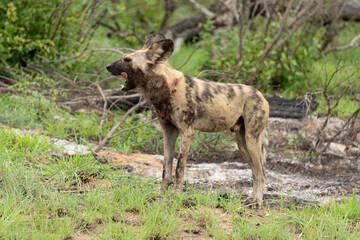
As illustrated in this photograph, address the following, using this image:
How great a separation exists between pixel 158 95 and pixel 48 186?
4.50ft

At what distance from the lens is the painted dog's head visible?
14.2 feet

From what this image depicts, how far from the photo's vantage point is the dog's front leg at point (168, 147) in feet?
15.1

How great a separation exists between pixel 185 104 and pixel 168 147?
52 centimetres

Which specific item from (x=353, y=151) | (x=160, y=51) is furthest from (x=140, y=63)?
(x=353, y=151)

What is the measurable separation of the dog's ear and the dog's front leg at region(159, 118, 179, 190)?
64 cm

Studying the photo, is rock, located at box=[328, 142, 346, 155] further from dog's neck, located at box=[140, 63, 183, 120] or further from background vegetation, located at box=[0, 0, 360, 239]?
dog's neck, located at box=[140, 63, 183, 120]

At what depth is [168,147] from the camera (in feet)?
15.3

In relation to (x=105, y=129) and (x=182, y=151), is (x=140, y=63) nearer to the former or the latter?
(x=182, y=151)

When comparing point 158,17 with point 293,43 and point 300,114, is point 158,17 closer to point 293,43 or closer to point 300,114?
point 293,43

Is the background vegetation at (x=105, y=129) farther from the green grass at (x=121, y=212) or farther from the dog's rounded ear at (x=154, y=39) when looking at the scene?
the dog's rounded ear at (x=154, y=39)

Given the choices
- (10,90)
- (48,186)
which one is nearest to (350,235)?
(48,186)

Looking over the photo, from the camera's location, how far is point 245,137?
4.84 m

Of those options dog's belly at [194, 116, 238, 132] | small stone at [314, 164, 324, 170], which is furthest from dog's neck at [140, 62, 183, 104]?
small stone at [314, 164, 324, 170]

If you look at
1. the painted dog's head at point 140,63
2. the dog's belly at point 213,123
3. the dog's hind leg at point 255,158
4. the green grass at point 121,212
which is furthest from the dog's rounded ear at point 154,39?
the green grass at point 121,212
